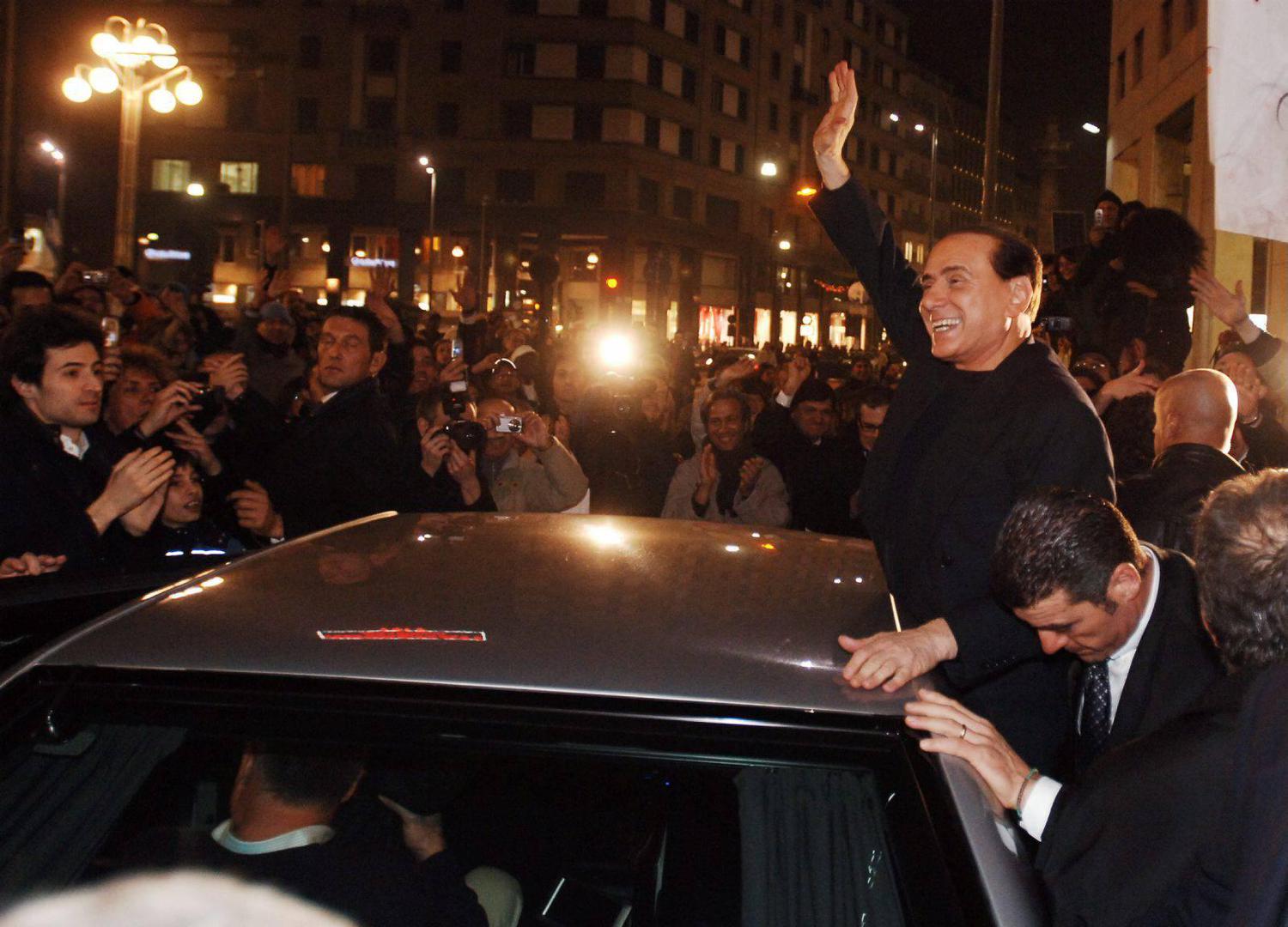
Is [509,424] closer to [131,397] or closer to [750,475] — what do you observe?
[750,475]

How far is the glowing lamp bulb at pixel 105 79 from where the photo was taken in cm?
1377

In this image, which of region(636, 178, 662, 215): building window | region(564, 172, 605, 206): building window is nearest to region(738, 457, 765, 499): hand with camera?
region(564, 172, 605, 206): building window

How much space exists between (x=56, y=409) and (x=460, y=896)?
3.16 metres

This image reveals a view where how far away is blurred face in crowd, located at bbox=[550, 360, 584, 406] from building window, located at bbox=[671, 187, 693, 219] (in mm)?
54477

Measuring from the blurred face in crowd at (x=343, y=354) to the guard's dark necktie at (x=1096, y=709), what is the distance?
363cm

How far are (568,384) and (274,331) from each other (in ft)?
7.81

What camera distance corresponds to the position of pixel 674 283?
6569 centimetres

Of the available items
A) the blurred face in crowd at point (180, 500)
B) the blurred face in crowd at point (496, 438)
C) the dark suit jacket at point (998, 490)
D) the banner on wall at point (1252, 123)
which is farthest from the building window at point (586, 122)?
the banner on wall at point (1252, 123)

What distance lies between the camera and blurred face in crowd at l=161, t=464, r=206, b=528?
17.0ft

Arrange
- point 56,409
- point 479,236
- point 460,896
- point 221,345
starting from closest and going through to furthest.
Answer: point 460,896 < point 56,409 < point 221,345 < point 479,236

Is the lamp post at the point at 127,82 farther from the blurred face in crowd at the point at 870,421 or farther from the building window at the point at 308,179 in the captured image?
the building window at the point at 308,179

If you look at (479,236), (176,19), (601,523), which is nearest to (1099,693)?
(601,523)

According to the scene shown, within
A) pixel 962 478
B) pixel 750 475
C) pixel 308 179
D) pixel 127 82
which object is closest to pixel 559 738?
pixel 962 478

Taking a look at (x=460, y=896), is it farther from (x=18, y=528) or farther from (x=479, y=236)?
(x=479, y=236)
